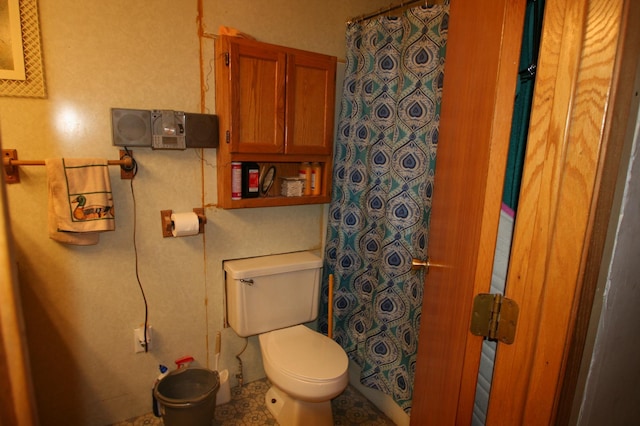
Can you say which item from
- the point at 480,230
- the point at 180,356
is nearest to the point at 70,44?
the point at 180,356

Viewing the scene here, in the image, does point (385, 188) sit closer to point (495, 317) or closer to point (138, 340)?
point (495, 317)

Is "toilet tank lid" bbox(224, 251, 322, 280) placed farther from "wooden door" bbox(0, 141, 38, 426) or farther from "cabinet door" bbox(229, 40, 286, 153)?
"wooden door" bbox(0, 141, 38, 426)

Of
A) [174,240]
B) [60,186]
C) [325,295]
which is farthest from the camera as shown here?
[325,295]

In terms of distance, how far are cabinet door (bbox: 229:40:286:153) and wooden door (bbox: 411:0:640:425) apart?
115 centimetres

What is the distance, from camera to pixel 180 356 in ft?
6.53

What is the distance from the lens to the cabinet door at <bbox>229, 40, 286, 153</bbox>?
5.70 feet

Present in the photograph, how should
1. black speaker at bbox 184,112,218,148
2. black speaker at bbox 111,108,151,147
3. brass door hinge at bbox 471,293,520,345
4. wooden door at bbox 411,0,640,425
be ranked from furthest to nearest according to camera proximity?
black speaker at bbox 184,112,218,148, black speaker at bbox 111,108,151,147, brass door hinge at bbox 471,293,520,345, wooden door at bbox 411,0,640,425

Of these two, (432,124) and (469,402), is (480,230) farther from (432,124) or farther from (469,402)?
(432,124)

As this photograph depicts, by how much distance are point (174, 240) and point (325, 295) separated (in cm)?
100

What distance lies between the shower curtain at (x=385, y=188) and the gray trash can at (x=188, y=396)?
81 centimetres

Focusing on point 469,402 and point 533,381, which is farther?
point 469,402

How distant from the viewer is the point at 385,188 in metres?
1.91

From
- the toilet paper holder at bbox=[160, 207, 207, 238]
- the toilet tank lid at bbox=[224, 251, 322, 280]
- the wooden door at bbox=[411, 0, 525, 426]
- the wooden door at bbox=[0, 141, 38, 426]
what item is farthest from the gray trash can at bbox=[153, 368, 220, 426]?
the wooden door at bbox=[0, 141, 38, 426]

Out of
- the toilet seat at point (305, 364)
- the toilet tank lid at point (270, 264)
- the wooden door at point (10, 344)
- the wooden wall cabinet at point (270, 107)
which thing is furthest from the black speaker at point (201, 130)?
the wooden door at point (10, 344)
